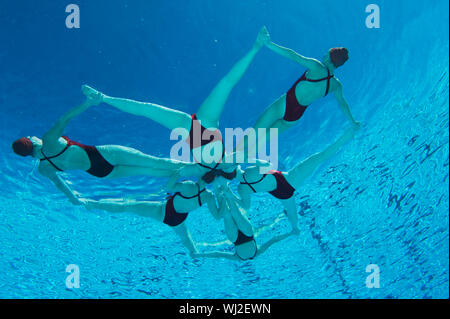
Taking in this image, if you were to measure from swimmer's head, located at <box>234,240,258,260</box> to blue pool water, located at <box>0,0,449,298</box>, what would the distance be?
319 cm

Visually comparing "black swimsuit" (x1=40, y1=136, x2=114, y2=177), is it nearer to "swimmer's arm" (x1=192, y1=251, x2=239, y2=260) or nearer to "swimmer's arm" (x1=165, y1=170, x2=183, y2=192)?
"swimmer's arm" (x1=165, y1=170, x2=183, y2=192)

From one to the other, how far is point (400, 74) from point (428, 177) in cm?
624

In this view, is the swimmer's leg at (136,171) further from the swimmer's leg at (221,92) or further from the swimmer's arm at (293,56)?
the swimmer's arm at (293,56)

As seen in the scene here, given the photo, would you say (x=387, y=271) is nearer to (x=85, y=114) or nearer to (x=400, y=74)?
(x=400, y=74)

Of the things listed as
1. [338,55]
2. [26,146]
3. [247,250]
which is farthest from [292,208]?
[26,146]

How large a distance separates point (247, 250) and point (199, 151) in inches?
160

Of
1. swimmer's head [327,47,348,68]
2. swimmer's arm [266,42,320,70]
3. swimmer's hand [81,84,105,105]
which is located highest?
swimmer's head [327,47,348,68]

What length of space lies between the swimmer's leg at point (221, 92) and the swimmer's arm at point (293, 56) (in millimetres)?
292

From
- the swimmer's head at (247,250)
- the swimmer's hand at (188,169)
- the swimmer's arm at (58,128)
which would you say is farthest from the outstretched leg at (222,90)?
the swimmer's head at (247,250)

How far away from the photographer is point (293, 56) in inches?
254

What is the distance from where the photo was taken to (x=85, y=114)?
9.46m

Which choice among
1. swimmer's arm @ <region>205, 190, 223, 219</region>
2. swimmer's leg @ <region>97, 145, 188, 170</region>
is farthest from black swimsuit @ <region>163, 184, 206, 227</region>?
swimmer's leg @ <region>97, 145, 188, 170</region>

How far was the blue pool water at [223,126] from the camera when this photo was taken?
826 centimetres

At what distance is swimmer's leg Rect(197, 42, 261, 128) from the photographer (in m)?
6.18
